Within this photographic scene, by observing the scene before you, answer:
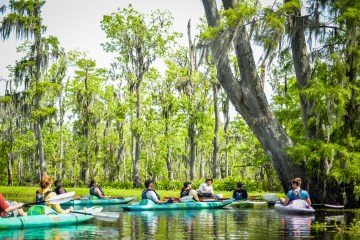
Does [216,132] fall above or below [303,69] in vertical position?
below

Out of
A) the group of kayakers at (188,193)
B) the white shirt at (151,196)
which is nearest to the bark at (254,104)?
the group of kayakers at (188,193)

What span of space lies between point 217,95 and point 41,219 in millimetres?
30468

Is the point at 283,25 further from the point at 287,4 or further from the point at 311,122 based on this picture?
the point at 311,122

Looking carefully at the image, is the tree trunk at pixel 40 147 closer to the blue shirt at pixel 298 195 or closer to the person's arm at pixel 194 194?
the person's arm at pixel 194 194

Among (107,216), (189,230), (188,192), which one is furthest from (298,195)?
(107,216)

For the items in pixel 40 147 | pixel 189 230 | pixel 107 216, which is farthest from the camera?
pixel 40 147

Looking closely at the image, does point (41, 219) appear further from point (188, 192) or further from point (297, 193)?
point (188, 192)

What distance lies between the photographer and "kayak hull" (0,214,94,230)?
36.6 ft

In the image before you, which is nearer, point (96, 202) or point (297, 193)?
point (297, 193)

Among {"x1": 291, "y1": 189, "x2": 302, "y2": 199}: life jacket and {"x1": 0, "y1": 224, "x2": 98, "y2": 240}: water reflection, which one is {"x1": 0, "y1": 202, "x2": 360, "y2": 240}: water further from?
{"x1": 291, "y1": 189, "x2": 302, "y2": 199}: life jacket

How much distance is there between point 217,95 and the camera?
4122 cm

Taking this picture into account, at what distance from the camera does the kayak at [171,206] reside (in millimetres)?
17562

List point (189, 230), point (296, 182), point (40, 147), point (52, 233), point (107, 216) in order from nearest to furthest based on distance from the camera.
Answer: point (52, 233)
point (189, 230)
point (107, 216)
point (296, 182)
point (40, 147)

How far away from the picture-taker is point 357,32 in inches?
680
